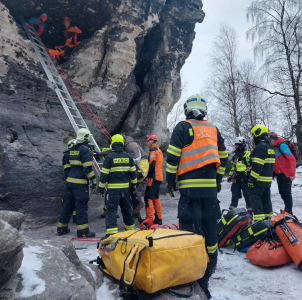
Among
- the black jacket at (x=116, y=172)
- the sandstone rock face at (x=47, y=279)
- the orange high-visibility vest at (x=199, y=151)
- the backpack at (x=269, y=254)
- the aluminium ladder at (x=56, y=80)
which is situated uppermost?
the aluminium ladder at (x=56, y=80)

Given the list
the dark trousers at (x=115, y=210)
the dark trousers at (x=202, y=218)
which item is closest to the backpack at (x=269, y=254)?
the dark trousers at (x=202, y=218)

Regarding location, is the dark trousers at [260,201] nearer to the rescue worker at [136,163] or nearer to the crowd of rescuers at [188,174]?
the crowd of rescuers at [188,174]

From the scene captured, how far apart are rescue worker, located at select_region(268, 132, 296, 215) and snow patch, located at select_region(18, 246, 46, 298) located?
498 centimetres

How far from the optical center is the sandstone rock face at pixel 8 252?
5.08 ft

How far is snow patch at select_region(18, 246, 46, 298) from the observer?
66.8 inches

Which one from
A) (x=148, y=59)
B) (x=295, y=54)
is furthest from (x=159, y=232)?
(x=295, y=54)

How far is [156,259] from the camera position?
6.62 feet

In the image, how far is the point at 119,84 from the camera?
8.25 metres

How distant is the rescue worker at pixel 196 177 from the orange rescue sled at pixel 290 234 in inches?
34.5

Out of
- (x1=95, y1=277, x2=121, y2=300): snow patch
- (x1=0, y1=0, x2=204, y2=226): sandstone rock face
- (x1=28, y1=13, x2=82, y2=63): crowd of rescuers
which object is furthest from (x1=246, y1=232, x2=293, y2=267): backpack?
(x1=28, y1=13, x2=82, y2=63): crowd of rescuers

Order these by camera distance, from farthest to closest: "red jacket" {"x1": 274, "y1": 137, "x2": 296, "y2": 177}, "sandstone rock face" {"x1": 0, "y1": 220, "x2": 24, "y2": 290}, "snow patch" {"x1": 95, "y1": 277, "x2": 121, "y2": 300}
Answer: "red jacket" {"x1": 274, "y1": 137, "x2": 296, "y2": 177}
"snow patch" {"x1": 95, "y1": 277, "x2": 121, "y2": 300}
"sandstone rock face" {"x1": 0, "y1": 220, "x2": 24, "y2": 290}

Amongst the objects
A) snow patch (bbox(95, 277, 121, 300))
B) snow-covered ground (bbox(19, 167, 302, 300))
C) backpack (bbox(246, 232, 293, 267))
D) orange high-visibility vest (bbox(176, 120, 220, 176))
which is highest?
orange high-visibility vest (bbox(176, 120, 220, 176))

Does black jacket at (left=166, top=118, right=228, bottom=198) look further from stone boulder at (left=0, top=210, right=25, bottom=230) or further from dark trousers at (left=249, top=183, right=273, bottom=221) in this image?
dark trousers at (left=249, top=183, right=273, bottom=221)

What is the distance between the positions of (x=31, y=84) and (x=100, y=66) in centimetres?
247
